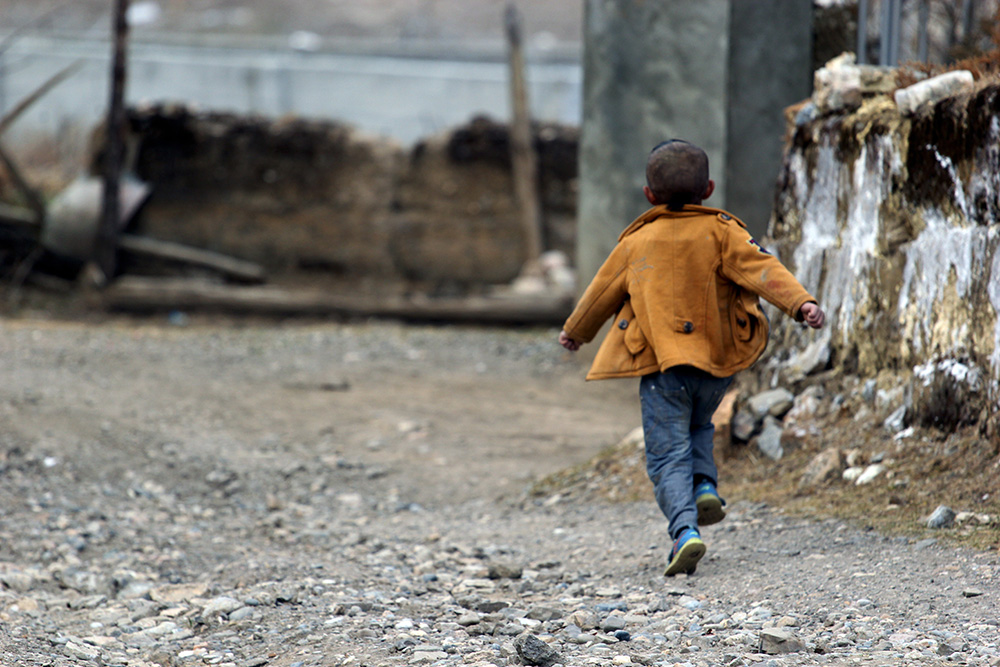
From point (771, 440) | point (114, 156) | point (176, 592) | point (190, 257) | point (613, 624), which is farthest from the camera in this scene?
point (190, 257)

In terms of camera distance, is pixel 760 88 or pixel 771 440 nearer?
pixel 771 440

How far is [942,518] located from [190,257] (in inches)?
364

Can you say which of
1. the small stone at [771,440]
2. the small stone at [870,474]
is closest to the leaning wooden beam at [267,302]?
the small stone at [771,440]

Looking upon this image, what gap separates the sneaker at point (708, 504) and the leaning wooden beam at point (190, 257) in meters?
8.45

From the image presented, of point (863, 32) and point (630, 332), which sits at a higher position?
point (863, 32)

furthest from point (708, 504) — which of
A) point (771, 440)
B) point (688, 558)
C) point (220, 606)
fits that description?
point (220, 606)

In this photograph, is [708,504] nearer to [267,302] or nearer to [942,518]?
[942,518]

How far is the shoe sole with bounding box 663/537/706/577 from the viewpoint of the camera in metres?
2.87

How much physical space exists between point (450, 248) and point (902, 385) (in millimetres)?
7795

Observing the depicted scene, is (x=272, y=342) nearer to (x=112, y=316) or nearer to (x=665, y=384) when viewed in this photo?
(x=112, y=316)

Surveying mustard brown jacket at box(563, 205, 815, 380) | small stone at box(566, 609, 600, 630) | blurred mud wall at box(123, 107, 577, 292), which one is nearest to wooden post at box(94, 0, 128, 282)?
blurred mud wall at box(123, 107, 577, 292)

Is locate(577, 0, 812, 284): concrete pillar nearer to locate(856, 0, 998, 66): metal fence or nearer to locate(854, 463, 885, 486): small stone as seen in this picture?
locate(856, 0, 998, 66): metal fence

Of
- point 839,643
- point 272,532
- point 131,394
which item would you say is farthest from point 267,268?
point 839,643

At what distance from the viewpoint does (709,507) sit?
10.0ft
